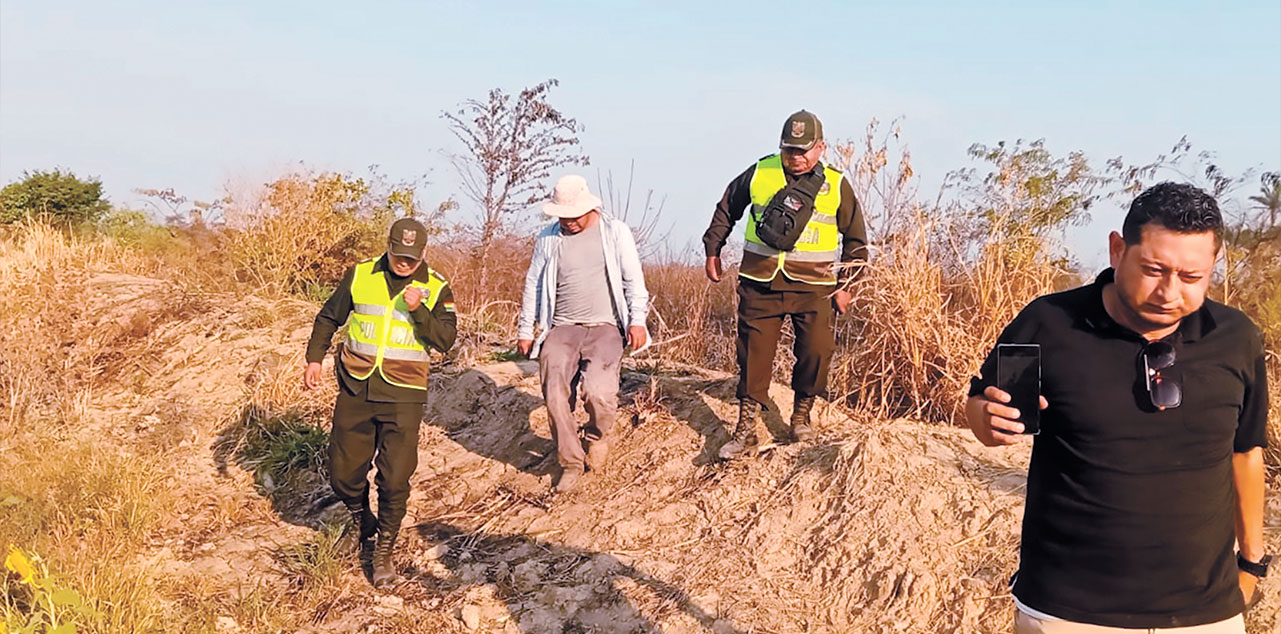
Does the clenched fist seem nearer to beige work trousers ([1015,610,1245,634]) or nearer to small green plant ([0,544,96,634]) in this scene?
small green plant ([0,544,96,634])

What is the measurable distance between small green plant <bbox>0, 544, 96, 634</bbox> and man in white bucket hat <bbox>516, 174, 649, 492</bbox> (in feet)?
8.62

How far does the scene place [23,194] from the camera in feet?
48.6

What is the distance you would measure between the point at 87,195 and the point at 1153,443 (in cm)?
1589

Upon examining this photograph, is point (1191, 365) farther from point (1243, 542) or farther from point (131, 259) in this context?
point (131, 259)

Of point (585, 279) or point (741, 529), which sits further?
point (585, 279)

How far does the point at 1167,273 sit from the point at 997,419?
1.69 feet

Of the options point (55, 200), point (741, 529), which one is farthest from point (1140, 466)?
point (55, 200)

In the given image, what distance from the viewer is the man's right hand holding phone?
8.47ft

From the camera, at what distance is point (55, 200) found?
48.8 ft

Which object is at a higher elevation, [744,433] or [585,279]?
[585,279]

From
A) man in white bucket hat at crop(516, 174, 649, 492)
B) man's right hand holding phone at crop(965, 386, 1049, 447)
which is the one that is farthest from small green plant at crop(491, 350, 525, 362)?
man's right hand holding phone at crop(965, 386, 1049, 447)

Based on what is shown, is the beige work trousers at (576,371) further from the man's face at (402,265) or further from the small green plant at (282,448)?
the small green plant at (282,448)

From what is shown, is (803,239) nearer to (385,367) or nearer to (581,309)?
(581,309)

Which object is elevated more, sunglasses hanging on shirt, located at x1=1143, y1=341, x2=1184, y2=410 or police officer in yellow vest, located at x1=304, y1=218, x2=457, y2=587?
sunglasses hanging on shirt, located at x1=1143, y1=341, x2=1184, y2=410
